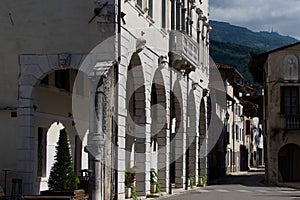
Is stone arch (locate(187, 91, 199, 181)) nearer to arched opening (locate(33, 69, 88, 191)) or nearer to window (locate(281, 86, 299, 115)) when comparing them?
window (locate(281, 86, 299, 115))

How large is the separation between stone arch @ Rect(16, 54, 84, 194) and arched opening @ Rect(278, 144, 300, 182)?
2601 centimetres

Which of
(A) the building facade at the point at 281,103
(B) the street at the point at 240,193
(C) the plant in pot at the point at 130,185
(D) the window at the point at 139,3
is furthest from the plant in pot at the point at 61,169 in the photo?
(A) the building facade at the point at 281,103

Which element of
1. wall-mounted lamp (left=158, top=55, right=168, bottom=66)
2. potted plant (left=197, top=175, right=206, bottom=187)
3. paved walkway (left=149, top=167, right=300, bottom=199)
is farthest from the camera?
potted plant (left=197, top=175, right=206, bottom=187)

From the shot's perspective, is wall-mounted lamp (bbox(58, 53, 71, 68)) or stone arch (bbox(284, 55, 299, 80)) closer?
wall-mounted lamp (bbox(58, 53, 71, 68))

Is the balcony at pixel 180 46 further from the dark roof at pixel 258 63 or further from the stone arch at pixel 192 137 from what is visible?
the dark roof at pixel 258 63

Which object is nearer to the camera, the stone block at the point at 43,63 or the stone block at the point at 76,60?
the stone block at the point at 76,60

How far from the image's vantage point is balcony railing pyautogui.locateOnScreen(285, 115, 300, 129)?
4116 centimetres

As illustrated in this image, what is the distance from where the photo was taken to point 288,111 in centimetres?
4188

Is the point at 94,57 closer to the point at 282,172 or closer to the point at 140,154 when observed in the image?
the point at 140,154

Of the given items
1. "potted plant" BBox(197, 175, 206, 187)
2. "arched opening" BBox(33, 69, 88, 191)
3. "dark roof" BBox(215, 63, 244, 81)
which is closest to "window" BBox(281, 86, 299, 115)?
"potted plant" BBox(197, 175, 206, 187)

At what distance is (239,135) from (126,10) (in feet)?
178

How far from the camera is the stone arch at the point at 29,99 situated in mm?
19828

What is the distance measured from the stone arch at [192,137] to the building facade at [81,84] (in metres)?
7.61

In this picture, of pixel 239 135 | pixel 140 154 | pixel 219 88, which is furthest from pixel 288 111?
pixel 239 135
